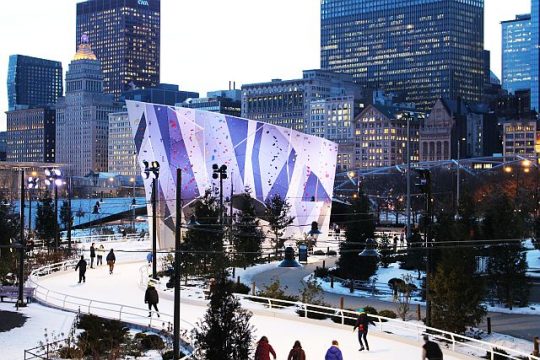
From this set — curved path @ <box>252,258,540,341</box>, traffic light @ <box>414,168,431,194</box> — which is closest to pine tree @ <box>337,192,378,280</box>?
curved path @ <box>252,258,540,341</box>

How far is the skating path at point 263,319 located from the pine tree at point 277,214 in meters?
15.4

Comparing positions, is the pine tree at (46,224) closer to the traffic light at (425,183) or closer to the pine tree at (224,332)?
the traffic light at (425,183)

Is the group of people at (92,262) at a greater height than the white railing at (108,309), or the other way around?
the group of people at (92,262)

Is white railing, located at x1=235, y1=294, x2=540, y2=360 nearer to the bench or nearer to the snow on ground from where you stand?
the snow on ground

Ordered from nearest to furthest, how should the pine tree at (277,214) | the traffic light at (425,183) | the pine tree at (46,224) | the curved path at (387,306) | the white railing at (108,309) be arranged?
the traffic light at (425,183), the white railing at (108,309), the curved path at (387,306), the pine tree at (277,214), the pine tree at (46,224)

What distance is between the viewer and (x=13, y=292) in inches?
1692

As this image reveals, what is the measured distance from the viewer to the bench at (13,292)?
41.9m

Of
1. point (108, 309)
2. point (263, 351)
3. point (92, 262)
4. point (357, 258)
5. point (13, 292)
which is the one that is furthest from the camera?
point (92, 262)

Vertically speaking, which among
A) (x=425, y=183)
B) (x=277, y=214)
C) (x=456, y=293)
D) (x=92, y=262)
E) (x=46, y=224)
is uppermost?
(x=425, y=183)

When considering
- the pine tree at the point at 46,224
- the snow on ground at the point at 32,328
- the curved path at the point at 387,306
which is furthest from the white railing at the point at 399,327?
the pine tree at the point at 46,224

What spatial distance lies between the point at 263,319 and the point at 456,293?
7.61 m

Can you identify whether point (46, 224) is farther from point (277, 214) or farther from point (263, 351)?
point (263, 351)

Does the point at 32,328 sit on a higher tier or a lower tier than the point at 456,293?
lower

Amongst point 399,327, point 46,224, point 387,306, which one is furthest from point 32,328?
point 46,224
